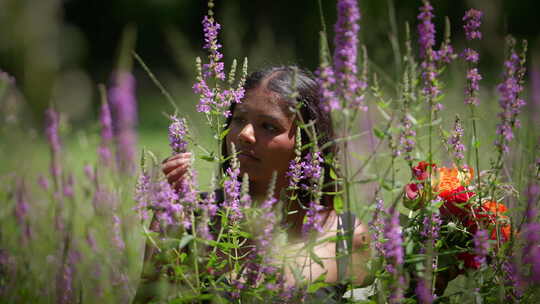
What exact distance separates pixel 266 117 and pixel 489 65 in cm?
930

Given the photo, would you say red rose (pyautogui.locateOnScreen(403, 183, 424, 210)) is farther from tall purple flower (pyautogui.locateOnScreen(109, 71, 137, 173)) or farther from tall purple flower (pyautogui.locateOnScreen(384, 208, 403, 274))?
tall purple flower (pyautogui.locateOnScreen(109, 71, 137, 173))

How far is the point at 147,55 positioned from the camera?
13023 mm

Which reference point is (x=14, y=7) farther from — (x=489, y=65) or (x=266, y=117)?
(x=489, y=65)

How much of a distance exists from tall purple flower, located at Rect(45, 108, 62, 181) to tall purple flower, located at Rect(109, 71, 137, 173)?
22 centimetres

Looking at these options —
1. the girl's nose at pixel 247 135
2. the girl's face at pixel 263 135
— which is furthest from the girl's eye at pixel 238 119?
the girl's nose at pixel 247 135

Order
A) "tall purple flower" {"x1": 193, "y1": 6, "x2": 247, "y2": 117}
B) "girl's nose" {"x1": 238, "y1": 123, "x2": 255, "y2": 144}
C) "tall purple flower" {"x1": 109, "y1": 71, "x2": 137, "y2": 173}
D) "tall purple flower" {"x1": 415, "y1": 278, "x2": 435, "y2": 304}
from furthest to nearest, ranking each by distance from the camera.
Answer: "girl's nose" {"x1": 238, "y1": 123, "x2": 255, "y2": 144} < "tall purple flower" {"x1": 193, "y1": 6, "x2": 247, "y2": 117} < "tall purple flower" {"x1": 415, "y1": 278, "x2": 435, "y2": 304} < "tall purple flower" {"x1": 109, "y1": 71, "x2": 137, "y2": 173}

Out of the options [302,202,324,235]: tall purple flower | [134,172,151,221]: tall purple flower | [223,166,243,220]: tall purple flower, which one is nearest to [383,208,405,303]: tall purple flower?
[302,202,324,235]: tall purple flower

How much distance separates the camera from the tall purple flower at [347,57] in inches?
47.6

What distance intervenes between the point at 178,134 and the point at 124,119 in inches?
15.9

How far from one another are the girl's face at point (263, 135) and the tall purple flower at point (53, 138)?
0.74m

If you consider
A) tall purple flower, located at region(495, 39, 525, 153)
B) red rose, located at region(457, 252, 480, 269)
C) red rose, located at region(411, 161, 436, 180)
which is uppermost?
tall purple flower, located at region(495, 39, 525, 153)

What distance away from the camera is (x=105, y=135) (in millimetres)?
1320

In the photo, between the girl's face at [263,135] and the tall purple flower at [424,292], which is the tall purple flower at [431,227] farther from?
the girl's face at [263,135]

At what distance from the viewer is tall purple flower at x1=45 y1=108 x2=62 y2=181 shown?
4.48ft
